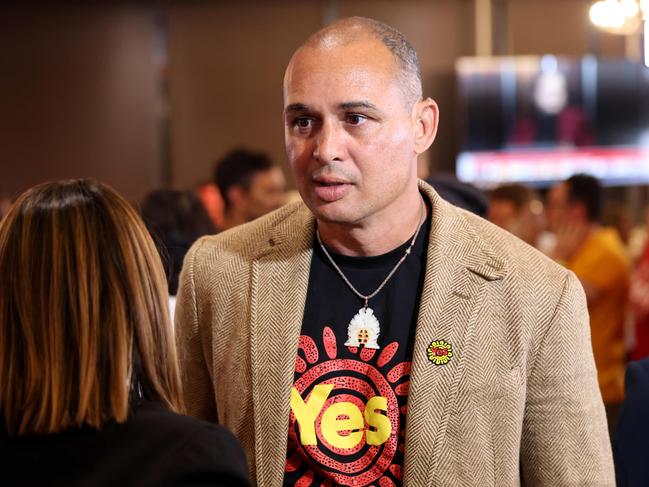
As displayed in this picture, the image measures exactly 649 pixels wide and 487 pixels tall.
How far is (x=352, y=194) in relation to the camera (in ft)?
5.86

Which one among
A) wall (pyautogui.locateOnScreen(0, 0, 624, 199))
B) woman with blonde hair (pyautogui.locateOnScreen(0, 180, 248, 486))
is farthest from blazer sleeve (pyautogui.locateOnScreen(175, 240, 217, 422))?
wall (pyautogui.locateOnScreen(0, 0, 624, 199))

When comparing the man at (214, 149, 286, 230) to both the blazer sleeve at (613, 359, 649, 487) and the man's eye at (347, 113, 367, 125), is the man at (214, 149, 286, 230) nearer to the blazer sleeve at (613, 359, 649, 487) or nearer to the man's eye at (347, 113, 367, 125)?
the man's eye at (347, 113, 367, 125)

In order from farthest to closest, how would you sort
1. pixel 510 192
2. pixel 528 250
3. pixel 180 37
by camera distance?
pixel 180 37 < pixel 510 192 < pixel 528 250

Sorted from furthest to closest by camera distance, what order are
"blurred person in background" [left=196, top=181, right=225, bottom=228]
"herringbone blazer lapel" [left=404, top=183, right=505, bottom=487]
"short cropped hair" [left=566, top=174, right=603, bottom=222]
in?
1. "blurred person in background" [left=196, top=181, right=225, bottom=228]
2. "short cropped hair" [left=566, top=174, right=603, bottom=222]
3. "herringbone blazer lapel" [left=404, top=183, right=505, bottom=487]

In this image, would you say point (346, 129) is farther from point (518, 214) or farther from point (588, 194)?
point (518, 214)

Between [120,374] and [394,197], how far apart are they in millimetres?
723

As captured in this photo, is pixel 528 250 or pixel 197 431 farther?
pixel 528 250

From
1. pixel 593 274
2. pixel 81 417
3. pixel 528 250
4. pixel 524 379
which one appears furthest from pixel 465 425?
pixel 593 274

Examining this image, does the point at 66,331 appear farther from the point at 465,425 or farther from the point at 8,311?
the point at 465,425

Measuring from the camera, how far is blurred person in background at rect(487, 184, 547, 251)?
5566mm

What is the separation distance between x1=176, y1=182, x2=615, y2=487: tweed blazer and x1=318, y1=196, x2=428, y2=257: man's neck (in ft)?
0.17

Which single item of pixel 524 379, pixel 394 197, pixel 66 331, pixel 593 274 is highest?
pixel 394 197

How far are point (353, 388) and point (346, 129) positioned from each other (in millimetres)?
499

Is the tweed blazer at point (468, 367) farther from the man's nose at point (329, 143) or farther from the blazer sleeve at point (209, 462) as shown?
the blazer sleeve at point (209, 462)
